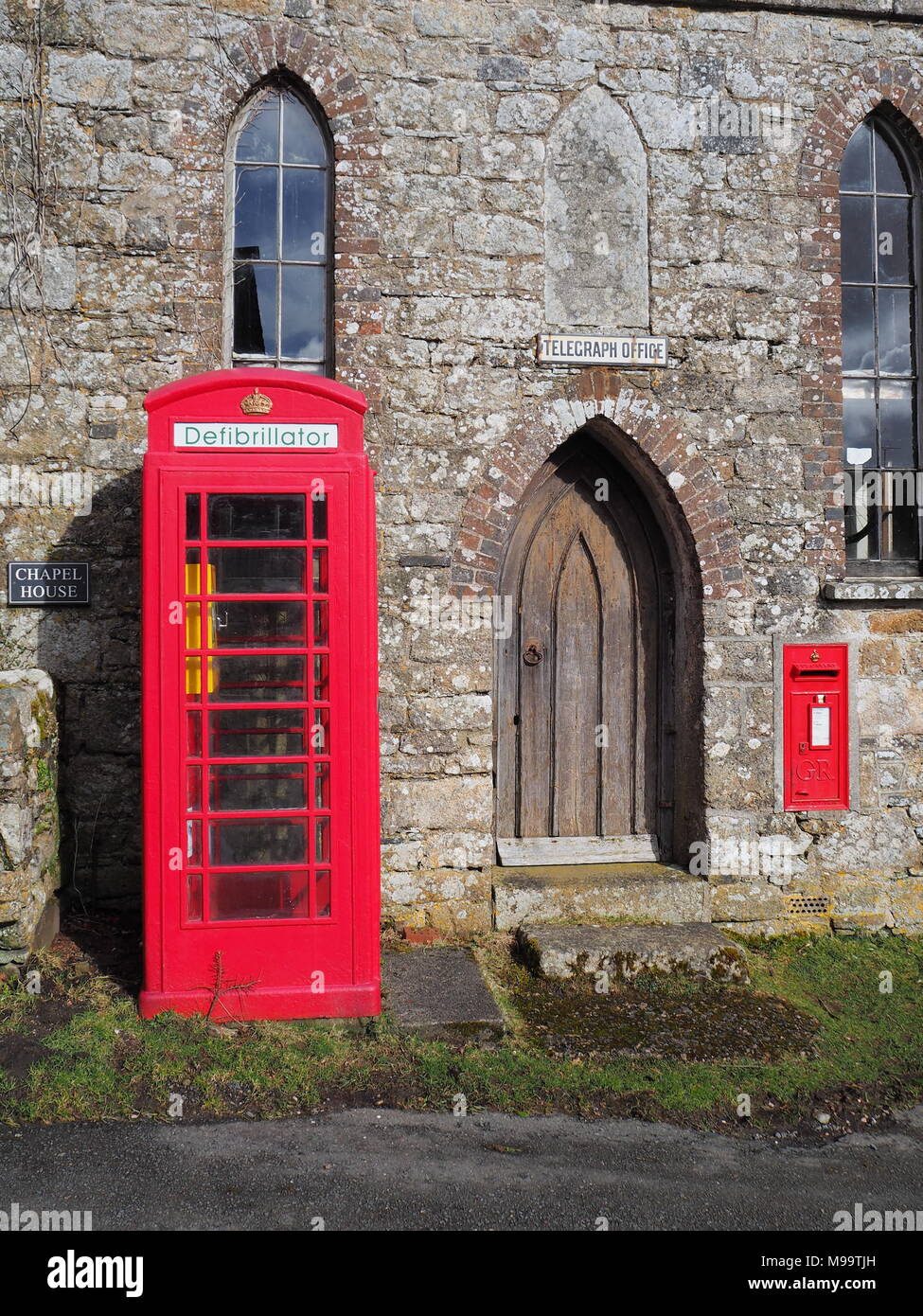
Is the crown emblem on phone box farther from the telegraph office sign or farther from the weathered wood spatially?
the weathered wood

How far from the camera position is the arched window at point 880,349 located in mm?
5934

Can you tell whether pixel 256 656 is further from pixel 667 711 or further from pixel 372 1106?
pixel 667 711

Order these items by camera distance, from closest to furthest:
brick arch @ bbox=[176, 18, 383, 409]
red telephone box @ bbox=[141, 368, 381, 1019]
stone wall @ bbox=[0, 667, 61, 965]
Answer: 1. red telephone box @ bbox=[141, 368, 381, 1019]
2. stone wall @ bbox=[0, 667, 61, 965]
3. brick arch @ bbox=[176, 18, 383, 409]

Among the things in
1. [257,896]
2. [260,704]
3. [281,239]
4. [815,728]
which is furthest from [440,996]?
[281,239]

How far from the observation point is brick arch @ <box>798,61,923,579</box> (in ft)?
18.6

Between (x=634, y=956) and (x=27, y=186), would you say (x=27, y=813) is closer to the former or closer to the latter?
(x=634, y=956)

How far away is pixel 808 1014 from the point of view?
15.2ft

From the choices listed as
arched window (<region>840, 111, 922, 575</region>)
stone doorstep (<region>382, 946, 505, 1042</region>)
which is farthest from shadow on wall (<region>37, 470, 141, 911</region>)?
arched window (<region>840, 111, 922, 575</region>)

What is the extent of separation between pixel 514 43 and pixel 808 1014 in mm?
5713

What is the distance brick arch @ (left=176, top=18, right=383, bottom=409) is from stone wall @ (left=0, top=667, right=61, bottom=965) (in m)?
2.18

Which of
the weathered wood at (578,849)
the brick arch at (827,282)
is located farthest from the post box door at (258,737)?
the brick arch at (827,282)

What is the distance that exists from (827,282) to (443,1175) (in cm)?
541

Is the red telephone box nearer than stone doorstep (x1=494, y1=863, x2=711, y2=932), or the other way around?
the red telephone box

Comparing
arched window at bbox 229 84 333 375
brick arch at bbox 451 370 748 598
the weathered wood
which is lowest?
the weathered wood
